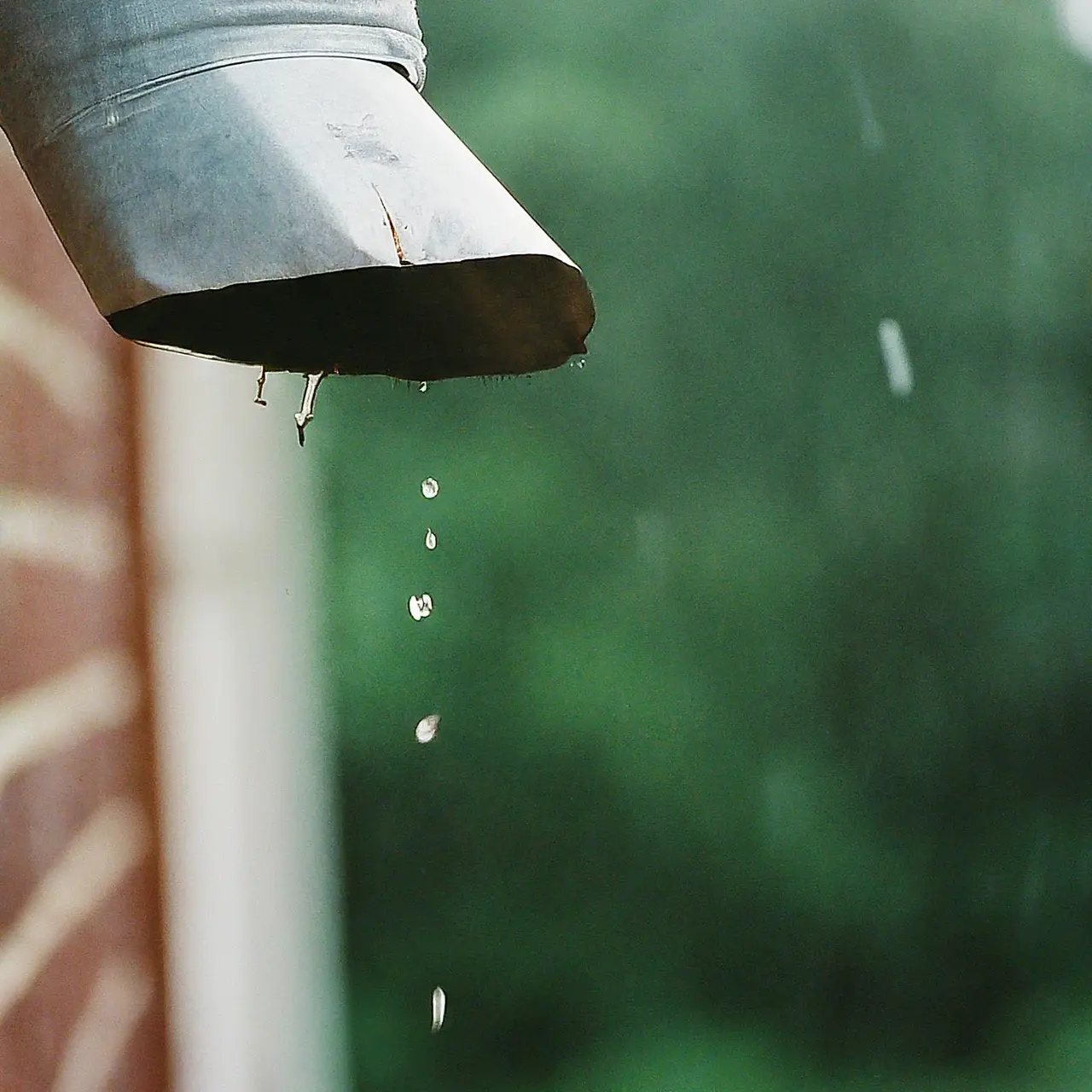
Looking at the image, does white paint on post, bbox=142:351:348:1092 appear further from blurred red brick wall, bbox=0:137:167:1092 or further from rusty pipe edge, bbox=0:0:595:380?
rusty pipe edge, bbox=0:0:595:380

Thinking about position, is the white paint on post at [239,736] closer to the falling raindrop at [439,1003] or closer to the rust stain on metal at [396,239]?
the falling raindrop at [439,1003]

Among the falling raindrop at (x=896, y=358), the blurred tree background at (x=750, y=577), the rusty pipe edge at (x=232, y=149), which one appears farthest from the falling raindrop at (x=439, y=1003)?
the rusty pipe edge at (x=232, y=149)

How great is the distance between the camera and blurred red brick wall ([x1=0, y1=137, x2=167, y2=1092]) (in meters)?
1.22

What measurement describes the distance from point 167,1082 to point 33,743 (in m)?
0.58

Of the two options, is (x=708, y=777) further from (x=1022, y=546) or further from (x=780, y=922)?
(x=1022, y=546)

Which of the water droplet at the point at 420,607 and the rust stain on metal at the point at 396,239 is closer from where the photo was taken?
the rust stain on metal at the point at 396,239

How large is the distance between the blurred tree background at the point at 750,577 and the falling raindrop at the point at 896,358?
0.01 metres

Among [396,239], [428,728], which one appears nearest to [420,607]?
[428,728]

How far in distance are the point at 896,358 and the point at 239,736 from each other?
0.93m

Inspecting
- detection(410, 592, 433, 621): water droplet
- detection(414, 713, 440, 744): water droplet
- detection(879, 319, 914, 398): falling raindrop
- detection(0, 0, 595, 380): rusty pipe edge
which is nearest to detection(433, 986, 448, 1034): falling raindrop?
detection(414, 713, 440, 744): water droplet

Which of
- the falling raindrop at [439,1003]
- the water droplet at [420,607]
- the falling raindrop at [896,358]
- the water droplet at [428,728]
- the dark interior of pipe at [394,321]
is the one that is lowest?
the falling raindrop at [439,1003]

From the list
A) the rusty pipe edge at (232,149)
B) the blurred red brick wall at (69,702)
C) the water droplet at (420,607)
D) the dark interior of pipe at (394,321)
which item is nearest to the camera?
the rusty pipe edge at (232,149)

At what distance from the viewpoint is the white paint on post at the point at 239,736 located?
158 cm

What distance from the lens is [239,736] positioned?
1590mm
